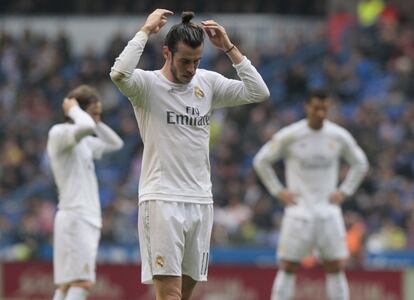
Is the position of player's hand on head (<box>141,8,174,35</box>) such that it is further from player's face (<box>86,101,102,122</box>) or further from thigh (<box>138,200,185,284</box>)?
Answer: player's face (<box>86,101,102,122</box>)

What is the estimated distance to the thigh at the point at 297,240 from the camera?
13430 mm

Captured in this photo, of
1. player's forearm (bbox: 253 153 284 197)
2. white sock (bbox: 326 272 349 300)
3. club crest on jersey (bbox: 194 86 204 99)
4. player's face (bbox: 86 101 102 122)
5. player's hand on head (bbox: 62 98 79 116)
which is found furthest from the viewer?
player's forearm (bbox: 253 153 284 197)

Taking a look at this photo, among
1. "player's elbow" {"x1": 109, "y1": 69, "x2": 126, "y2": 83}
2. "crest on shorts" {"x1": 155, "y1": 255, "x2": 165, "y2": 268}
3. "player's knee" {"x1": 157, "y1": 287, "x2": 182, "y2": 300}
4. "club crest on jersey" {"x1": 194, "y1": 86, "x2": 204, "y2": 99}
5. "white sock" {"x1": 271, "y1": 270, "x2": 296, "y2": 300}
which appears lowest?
"white sock" {"x1": 271, "y1": 270, "x2": 296, "y2": 300}

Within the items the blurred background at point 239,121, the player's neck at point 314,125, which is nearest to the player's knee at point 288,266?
the player's neck at point 314,125

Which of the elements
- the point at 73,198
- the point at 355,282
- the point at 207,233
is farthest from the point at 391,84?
the point at 207,233

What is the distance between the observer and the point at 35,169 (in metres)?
24.2

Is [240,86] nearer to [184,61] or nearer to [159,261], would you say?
[184,61]

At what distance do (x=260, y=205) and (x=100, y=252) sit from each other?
275cm

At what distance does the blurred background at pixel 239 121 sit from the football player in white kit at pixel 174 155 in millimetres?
8147

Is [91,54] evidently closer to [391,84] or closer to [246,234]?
[391,84]

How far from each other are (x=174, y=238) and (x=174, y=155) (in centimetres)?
60

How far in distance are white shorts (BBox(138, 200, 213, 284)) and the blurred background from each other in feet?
26.3

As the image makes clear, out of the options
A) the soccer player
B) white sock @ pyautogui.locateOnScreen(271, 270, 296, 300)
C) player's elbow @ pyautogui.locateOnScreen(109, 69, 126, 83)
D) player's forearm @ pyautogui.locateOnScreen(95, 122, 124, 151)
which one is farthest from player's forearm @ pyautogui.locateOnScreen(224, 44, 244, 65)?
white sock @ pyautogui.locateOnScreen(271, 270, 296, 300)

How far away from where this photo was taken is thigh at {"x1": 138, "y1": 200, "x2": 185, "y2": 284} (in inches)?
357
